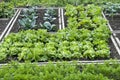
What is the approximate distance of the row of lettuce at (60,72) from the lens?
15.5 ft

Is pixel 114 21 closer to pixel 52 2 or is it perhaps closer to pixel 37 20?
pixel 37 20

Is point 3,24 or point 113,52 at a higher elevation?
point 3,24

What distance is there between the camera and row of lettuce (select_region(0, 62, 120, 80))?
187 inches

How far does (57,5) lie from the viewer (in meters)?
10.6

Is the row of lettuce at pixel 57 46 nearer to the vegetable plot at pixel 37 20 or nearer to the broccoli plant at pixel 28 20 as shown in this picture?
the vegetable plot at pixel 37 20

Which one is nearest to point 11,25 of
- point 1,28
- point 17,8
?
point 1,28

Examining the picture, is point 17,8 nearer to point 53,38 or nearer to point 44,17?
point 44,17

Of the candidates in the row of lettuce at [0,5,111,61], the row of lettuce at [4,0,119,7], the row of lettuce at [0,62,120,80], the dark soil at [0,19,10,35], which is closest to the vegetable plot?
the dark soil at [0,19,10,35]

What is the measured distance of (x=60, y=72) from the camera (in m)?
4.95

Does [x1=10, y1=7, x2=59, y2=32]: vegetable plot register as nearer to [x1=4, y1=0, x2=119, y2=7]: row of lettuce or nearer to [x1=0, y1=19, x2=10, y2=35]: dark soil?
[x1=0, y1=19, x2=10, y2=35]: dark soil

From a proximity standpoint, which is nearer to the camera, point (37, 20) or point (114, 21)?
point (114, 21)

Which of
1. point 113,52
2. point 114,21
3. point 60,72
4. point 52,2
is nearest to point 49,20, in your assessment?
point 114,21

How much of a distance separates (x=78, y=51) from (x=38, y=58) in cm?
82

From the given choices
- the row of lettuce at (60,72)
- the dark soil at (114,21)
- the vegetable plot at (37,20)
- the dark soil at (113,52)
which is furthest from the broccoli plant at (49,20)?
the row of lettuce at (60,72)
